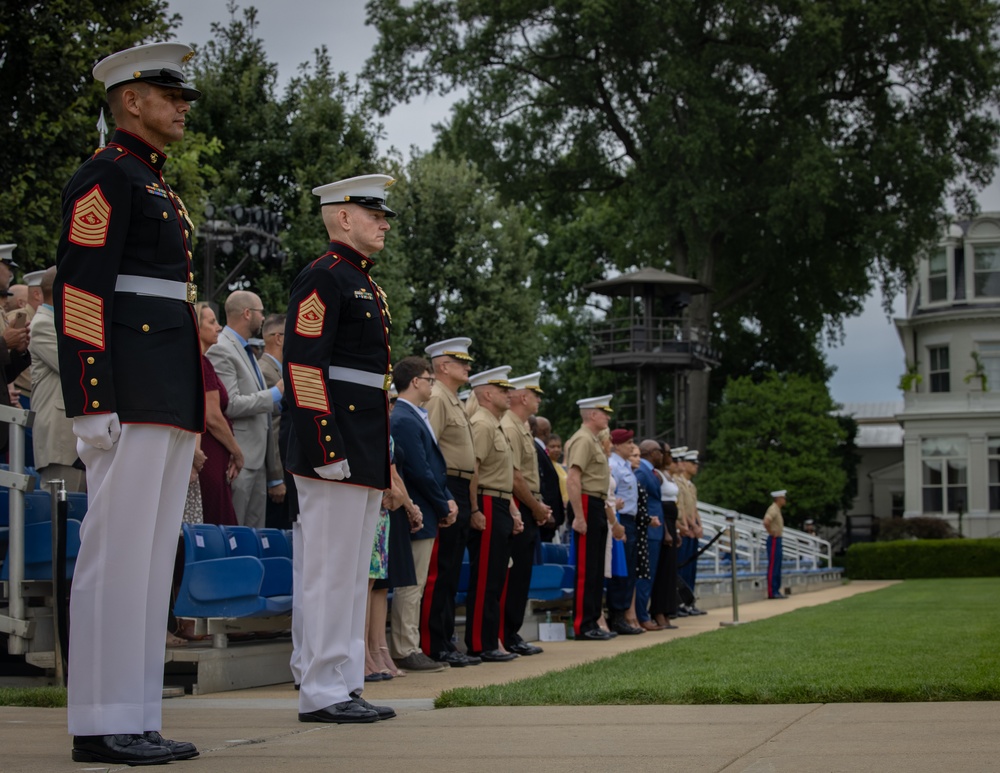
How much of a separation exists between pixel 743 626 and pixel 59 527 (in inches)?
365

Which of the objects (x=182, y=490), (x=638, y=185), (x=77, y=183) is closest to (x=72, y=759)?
(x=182, y=490)

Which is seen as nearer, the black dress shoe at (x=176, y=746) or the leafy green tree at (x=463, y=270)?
the black dress shoe at (x=176, y=746)

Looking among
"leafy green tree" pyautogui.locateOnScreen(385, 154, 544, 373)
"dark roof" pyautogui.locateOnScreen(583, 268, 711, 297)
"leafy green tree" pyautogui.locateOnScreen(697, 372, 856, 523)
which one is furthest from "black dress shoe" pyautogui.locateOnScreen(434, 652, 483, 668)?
"leafy green tree" pyautogui.locateOnScreen(697, 372, 856, 523)

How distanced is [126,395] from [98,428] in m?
0.23

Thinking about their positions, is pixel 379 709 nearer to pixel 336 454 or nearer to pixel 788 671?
pixel 336 454

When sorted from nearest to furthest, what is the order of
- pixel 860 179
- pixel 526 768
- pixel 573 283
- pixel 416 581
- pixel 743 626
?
1. pixel 526 768
2. pixel 416 581
3. pixel 743 626
4. pixel 860 179
5. pixel 573 283

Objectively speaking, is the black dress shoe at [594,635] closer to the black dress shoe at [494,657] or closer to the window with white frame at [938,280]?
the black dress shoe at [494,657]

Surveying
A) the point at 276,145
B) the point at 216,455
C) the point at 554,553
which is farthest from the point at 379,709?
the point at 276,145

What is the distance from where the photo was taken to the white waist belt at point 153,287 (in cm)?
530

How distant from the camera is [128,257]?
17.5 feet

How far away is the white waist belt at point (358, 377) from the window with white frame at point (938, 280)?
181 feet

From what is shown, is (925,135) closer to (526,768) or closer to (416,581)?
(416,581)

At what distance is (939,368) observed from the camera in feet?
194

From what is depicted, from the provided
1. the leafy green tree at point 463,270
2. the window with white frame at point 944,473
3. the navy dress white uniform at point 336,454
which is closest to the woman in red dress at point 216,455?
the navy dress white uniform at point 336,454
